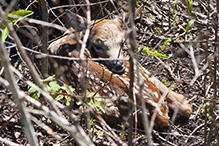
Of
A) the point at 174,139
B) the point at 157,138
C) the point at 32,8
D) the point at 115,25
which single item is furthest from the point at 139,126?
the point at 32,8

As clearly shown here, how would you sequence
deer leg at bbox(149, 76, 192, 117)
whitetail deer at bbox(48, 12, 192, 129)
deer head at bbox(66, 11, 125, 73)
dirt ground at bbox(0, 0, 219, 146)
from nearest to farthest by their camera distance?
dirt ground at bbox(0, 0, 219, 146), whitetail deer at bbox(48, 12, 192, 129), deer leg at bbox(149, 76, 192, 117), deer head at bbox(66, 11, 125, 73)

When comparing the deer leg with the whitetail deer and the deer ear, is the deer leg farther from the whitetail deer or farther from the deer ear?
the deer ear

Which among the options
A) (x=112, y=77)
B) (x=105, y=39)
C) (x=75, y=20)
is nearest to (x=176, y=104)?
(x=112, y=77)

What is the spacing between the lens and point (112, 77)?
3.37 metres

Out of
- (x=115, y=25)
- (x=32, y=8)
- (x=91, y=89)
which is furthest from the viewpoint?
(x=32, y=8)

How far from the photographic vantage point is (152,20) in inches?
196

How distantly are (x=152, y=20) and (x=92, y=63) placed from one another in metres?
2.06

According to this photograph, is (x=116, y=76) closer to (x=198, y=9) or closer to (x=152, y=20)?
(x=152, y=20)

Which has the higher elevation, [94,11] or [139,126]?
[94,11]

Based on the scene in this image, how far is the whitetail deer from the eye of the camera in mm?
3203

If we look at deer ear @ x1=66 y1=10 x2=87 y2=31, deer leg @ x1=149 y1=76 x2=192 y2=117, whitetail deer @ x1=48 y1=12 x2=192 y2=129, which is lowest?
deer leg @ x1=149 y1=76 x2=192 y2=117

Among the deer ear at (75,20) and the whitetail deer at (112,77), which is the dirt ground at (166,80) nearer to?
the whitetail deer at (112,77)

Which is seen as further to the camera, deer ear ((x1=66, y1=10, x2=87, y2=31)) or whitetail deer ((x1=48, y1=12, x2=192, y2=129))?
deer ear ((x1=66, y1=10, x2=87, y2=31))

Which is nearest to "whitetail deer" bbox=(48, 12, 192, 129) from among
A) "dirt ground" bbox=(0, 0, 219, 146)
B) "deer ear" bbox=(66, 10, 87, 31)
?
"deer ear" bbox=(66, 10, 87, 31)
